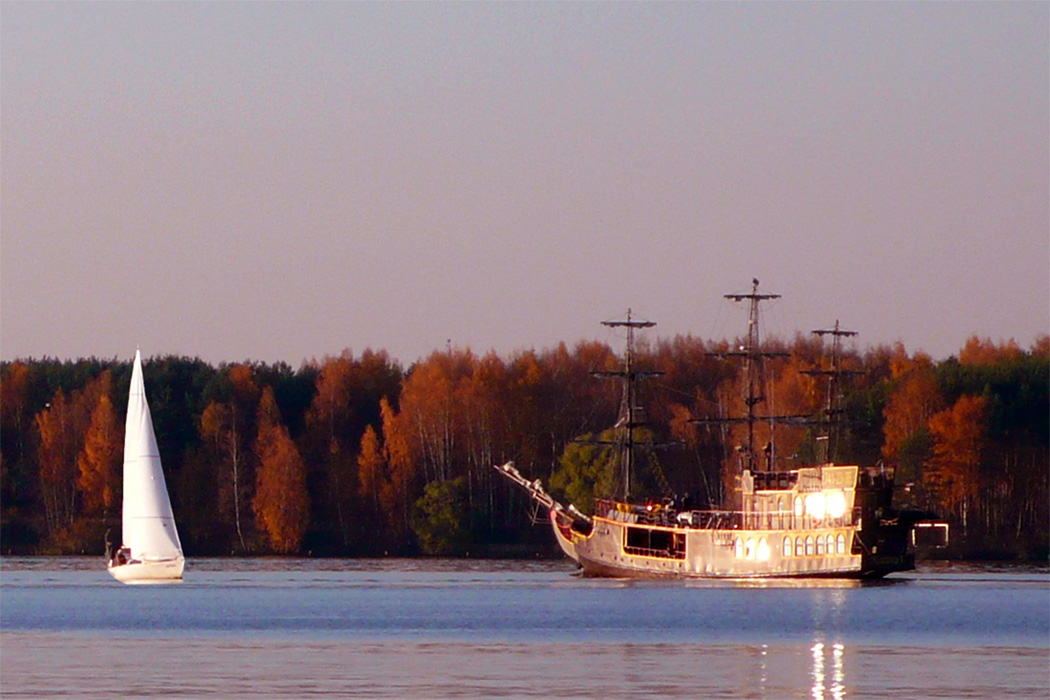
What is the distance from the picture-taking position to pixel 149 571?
99.6m

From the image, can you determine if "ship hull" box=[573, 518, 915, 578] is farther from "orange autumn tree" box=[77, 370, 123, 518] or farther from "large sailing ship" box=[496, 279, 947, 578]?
"orange autumn tree" box=[77, 370, 123, 518]

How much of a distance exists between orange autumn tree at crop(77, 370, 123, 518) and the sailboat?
200 feet

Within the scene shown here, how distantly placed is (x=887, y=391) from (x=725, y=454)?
468 inches

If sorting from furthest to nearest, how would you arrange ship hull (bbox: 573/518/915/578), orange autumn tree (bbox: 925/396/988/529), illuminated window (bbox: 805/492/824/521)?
1. orange autumn tree (bbox: 925/396/988/529)
2. illuminated window (bbox: 805/492/824/521)
3. ship hull (bbox: 573/518/915/578)

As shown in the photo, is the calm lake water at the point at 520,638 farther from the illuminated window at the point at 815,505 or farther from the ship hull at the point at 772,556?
the illuminated window at the point at 815,505

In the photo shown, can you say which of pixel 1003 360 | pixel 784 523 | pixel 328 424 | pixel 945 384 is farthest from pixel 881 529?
pixel 328 424

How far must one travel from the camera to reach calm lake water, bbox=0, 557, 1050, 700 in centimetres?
4584

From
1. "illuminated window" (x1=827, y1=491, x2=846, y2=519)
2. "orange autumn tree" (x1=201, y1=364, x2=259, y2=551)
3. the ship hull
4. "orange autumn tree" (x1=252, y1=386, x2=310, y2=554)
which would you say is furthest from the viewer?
"orange autumn tree" (x1=201, y1=364, x2=259, y2=551)

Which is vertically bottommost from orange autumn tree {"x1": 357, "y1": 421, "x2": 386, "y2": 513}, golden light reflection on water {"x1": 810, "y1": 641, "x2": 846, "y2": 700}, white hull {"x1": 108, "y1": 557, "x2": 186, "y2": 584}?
golden light reflection on water {"x1": 810, "y1": 641, "x2": 846, "y2": 700}

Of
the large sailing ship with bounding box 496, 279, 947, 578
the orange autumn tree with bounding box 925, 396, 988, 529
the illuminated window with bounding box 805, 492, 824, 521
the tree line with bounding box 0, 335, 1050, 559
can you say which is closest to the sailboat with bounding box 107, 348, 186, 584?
the large sailing ship with bounding box 496, 279, 947, 578

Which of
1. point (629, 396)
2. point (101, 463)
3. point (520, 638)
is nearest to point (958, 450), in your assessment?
point (629, 396)

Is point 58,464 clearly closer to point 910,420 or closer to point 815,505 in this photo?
point 910,420

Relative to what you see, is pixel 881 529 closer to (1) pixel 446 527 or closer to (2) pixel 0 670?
(1) pixel 446 527

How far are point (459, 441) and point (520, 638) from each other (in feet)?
318
